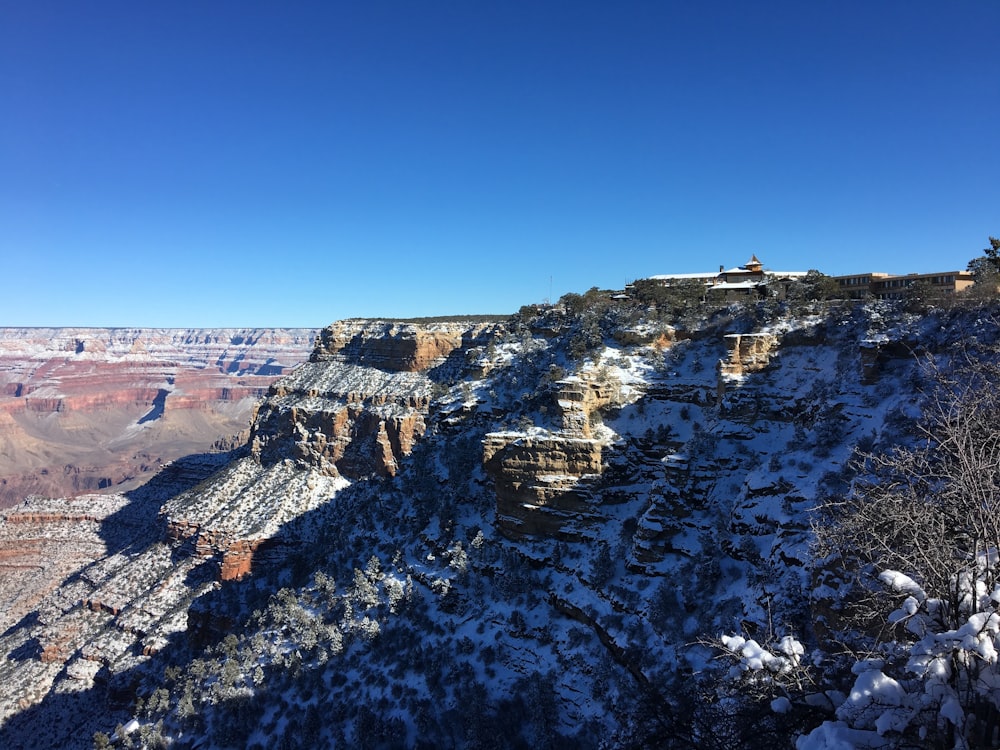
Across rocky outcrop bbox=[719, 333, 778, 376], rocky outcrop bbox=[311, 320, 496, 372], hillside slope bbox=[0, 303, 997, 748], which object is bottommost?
hillside slope bbox=[0, 303, 997, 748]

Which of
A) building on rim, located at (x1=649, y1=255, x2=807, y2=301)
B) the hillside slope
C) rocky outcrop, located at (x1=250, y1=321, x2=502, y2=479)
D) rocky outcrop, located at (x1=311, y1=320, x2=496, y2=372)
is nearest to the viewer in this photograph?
the hillside slope

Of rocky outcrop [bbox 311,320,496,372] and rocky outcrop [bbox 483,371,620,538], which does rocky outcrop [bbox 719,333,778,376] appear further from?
rocky outcrop [bbox 311,320,496,372]

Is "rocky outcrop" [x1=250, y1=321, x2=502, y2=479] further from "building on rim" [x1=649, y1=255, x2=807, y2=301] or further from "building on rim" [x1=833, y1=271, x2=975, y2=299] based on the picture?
"building on rim" [x1=833, y1=271, x2=975, y2=299]

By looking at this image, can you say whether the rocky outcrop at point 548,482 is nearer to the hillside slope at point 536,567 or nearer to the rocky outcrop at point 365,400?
the hillside slope at point 536,567

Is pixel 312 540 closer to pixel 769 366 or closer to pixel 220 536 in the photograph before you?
pixel 220 536

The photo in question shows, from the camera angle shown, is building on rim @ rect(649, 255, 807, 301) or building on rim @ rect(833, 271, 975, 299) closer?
→ building on rim @ rect(833, 271, 975, 299)

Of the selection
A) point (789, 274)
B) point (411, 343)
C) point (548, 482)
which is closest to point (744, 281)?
point (789, 274)

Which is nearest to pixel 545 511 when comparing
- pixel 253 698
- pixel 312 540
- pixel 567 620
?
pixel 567 620

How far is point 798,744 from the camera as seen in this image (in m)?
5.87

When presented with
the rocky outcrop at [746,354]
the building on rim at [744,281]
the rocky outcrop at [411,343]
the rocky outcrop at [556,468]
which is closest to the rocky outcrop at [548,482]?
the rocky outcrop at [556,468]

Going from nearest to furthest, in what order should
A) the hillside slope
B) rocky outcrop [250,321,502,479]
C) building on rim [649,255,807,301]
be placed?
the hillside slope < building on rim [649,255,807,301] < rocky outcrop [250,321,502,479]

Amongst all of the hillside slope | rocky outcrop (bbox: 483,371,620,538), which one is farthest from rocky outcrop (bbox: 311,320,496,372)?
rocky outcrop (bbox: 483,371,620,538)

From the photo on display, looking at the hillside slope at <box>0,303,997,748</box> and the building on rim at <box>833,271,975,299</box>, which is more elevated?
the building on rim at <box>833,271,975,299</box>

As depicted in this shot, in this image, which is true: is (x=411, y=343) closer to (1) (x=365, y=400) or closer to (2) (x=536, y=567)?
(1) (x=365, y=400)
